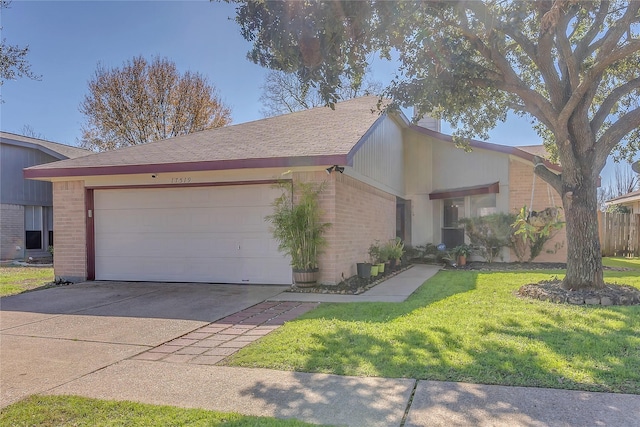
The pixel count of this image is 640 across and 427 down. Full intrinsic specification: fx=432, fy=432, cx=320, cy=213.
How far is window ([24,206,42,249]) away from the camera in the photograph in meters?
19.3

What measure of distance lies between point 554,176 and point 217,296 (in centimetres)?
664

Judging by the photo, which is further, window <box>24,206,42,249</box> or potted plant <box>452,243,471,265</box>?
window <box>24,206,42,249</box>

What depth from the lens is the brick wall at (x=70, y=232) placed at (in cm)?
1041

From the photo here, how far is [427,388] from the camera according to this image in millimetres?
3578

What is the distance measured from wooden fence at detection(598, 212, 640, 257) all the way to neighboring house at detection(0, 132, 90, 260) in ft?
75.7

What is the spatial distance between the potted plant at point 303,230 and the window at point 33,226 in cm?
1599

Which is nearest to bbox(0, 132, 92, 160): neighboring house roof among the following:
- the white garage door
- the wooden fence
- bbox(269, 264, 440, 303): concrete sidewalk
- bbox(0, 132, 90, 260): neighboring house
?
bbox(0, 132, 90, 260): neighboring house

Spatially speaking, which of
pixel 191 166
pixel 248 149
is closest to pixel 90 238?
pixel 191 166

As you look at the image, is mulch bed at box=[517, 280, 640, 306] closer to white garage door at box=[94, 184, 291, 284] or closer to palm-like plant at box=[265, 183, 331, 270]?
palm-like plant at box=[265, 183, 331, 270]

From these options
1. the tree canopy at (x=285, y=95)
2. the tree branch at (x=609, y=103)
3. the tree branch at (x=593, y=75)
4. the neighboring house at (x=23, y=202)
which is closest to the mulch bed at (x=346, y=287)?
the tree branch at (x=593, y=75)

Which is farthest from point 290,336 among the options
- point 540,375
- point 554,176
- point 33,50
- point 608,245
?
point 608,245

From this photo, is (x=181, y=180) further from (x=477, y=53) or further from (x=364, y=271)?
(x=477, y=53)

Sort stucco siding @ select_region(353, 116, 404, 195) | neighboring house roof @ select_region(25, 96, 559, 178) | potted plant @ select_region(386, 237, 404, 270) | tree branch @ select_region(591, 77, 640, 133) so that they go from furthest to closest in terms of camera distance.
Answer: potted plant @ select_region(386, 237, 404, 270) → stucco siding @ select_region(353, 116, 404, 195) → neighboring house roof @ select_region(25, 96, 559, 178) → tree branch @ select_region(591, 77, 640, 133)

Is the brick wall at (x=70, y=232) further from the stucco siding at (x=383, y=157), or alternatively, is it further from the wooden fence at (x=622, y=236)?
the wooden fence at (x=622, y=236)
